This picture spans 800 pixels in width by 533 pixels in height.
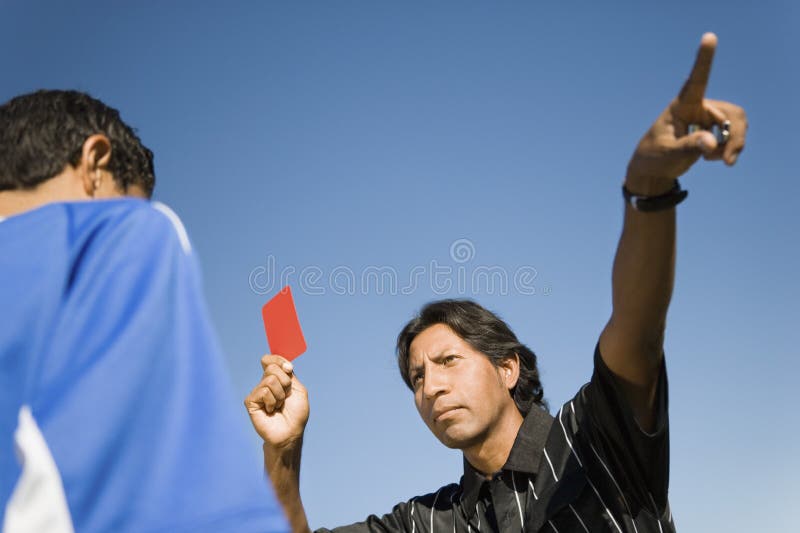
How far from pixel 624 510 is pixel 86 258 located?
2232 mm

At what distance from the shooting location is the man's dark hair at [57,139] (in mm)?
1494

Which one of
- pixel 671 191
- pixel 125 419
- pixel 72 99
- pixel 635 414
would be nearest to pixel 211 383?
pixel 125 419

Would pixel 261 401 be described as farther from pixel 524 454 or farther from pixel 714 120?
pixel 714 120

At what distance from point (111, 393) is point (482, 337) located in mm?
3042

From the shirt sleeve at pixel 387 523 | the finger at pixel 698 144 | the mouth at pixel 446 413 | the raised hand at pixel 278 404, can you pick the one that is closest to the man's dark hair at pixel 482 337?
the mouth at pixel 446 413

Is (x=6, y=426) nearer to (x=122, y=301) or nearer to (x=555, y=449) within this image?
(x=122, y=301)

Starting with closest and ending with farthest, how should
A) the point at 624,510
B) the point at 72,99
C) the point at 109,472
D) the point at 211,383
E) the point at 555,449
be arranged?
1. the point at 109,472
2. the point at 211,383
3. the point at 72,99
4. the point at 624,510
5. the point at 555,449

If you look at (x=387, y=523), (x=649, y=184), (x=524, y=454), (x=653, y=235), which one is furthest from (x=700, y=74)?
(x=387, y=523)

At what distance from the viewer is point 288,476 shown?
10.8 feet

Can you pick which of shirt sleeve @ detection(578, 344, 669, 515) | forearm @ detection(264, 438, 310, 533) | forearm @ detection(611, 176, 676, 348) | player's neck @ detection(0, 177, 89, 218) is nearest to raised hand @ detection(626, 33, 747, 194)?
forearm @ detection(611, 176, 676, 348)

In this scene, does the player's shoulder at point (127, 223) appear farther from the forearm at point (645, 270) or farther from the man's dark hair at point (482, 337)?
the man's dark hair at point (482, 337)

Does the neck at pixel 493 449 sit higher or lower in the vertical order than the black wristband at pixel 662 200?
lower

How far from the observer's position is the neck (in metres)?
3.43

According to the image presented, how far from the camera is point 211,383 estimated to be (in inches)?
44.1
